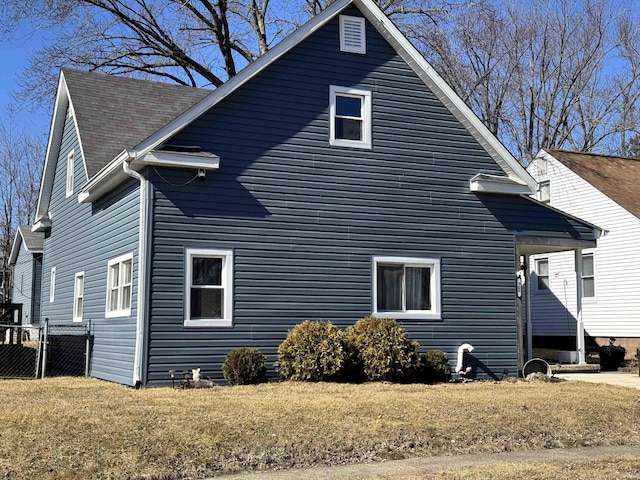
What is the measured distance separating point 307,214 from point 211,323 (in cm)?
298

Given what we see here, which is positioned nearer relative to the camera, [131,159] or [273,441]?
[273,441]

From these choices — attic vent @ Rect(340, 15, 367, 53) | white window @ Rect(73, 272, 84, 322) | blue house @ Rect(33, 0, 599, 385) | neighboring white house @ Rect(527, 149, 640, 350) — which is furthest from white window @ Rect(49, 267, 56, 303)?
neighboring white house @ Rect(527, 149, 640, 350)

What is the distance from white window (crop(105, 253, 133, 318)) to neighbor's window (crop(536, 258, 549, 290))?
1744 centimetres

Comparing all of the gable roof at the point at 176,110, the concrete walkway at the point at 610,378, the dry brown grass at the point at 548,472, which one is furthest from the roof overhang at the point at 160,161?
the concrete walkway at the point at 610,378

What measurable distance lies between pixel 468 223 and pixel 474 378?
11.1 ft

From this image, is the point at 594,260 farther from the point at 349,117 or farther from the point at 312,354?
the point at 312,354

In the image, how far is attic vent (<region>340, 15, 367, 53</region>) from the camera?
16.6m

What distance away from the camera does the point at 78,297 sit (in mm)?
19344

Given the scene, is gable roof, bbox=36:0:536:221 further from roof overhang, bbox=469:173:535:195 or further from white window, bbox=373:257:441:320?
white window, bbox=373:257:441:320

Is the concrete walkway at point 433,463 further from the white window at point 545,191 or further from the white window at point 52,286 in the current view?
the white window at point 545,191

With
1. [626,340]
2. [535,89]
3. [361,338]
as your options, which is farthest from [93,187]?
[535,89]

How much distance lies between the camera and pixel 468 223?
17.3 meters

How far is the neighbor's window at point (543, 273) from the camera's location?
28625mm

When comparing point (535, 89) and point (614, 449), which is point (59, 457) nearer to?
point (614, 449)
